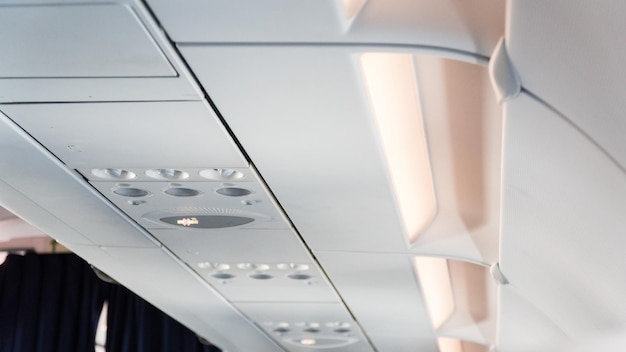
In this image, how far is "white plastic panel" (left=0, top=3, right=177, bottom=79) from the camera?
9.48 ft

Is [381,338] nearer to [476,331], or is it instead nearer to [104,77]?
[476,331]

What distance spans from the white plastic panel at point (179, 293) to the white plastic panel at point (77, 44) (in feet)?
10.6

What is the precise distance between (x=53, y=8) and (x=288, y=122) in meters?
1.27

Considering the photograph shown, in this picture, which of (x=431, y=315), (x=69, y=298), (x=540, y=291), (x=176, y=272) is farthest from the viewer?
(x=69, y=298)

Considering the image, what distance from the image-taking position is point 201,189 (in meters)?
4.88

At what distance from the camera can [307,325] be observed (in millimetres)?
9109

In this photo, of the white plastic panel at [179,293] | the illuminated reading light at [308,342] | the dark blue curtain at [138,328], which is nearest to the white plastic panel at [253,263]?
the white plastic panel at [179,293]

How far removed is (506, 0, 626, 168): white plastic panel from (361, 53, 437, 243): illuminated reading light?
82 centimetres

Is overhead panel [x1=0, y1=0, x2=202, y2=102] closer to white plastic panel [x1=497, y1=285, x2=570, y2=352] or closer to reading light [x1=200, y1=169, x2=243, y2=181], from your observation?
reading light [x1=200, y1=169, x2=243, y2=181]

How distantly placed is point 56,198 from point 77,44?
2310 mm

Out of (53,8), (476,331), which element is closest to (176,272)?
(476,331)

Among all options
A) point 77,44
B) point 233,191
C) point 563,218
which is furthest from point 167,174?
point 563,218

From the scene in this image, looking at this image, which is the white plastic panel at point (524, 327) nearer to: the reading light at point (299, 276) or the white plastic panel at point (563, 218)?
the white plastic panel at point (563, 218)

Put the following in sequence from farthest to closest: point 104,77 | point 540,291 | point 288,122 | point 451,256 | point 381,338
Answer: point 381,338, point 451,256, point 540,291, point 288,122, point 104,77
